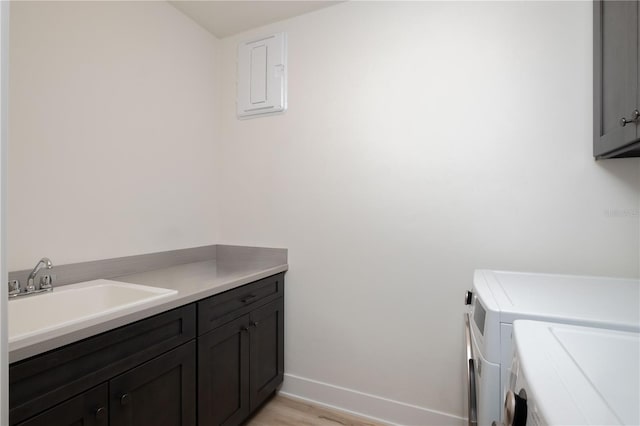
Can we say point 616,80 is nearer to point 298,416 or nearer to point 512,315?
point 512,315

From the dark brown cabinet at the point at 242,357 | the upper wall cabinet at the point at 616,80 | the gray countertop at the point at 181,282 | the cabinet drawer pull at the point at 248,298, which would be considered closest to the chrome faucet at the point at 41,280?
the gray countertop at the point at 181,282

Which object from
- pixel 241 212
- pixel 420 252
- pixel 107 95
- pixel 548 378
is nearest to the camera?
pixel 548 378

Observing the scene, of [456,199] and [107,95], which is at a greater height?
[107,95]

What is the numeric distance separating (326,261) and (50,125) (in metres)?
1.58

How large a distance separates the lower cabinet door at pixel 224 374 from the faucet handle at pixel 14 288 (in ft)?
2.43

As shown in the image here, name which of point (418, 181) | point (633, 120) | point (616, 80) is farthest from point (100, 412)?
point (616, 80)

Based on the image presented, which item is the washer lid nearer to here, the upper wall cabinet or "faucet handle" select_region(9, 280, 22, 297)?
the upper wall cabinet

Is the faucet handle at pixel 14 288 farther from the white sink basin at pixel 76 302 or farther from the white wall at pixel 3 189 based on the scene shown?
the white wall at pixel 3 189

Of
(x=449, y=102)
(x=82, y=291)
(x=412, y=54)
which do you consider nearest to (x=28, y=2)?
(x=82, y=291)

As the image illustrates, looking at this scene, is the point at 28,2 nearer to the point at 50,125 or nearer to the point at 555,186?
the point at 50,125

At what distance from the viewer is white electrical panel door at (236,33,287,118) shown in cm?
210

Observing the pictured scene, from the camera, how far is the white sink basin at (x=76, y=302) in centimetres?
115

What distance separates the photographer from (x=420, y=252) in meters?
1.76

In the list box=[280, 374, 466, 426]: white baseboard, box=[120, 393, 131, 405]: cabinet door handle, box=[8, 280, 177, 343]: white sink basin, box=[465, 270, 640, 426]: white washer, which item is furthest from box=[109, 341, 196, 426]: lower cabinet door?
box=[465, 270, 640, 426]: white washer
